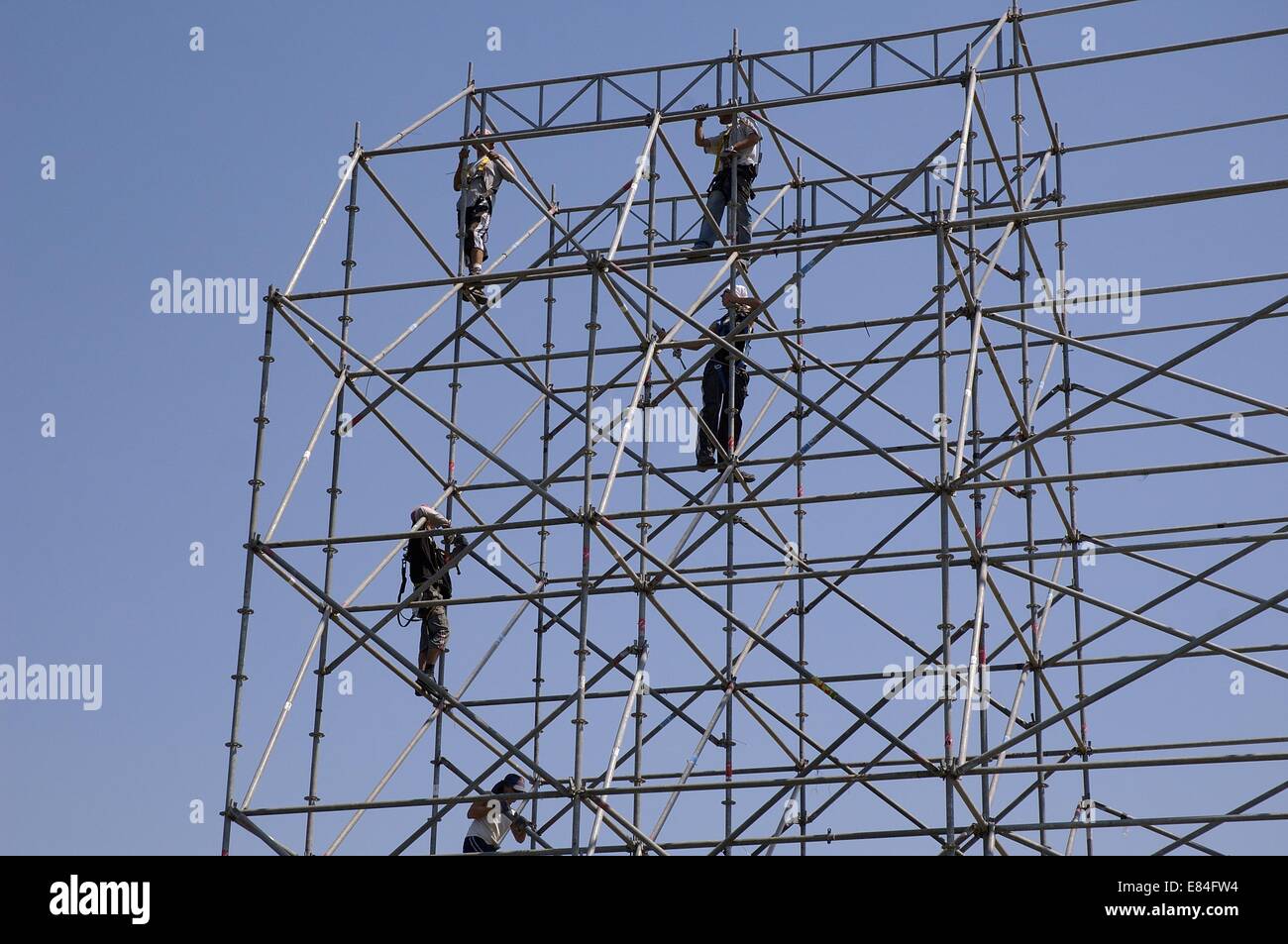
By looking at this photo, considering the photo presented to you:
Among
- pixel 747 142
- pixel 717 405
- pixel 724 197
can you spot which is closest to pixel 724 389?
pixel 717 405

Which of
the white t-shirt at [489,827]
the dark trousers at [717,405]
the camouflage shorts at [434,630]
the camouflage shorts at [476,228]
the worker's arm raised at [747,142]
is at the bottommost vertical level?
the white t-shirt at [489,827]

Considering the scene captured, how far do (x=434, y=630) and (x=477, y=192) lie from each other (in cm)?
520

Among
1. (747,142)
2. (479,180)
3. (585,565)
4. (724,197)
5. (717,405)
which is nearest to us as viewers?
(585,565)

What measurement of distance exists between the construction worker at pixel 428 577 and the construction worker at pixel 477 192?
3454 mm

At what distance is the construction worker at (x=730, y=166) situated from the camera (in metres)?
24.3

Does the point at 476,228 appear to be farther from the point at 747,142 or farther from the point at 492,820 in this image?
the point at 492,820

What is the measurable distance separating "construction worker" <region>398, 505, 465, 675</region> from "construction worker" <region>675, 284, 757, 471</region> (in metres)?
3.23

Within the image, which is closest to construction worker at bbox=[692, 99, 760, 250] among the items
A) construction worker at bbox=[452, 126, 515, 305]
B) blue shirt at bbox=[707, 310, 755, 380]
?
blue shirt at bbox=[707, 310, 755, 380]

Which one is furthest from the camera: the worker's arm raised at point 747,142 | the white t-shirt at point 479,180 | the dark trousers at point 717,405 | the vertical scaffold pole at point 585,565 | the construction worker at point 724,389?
the worker's arm raised at point 747,142

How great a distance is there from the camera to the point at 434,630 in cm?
2144

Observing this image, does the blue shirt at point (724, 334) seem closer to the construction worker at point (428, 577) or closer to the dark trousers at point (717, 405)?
the dark trousers at point (717, 405)

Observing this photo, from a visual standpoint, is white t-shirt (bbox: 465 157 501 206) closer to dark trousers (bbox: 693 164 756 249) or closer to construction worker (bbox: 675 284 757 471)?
dark trousers (bbox: 693 164 756 249)

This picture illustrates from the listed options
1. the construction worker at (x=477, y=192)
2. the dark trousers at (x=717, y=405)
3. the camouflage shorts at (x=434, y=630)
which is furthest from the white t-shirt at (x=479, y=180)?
the camouflage shorts at (x=434, y=630)

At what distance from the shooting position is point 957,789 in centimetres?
1742
